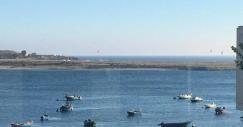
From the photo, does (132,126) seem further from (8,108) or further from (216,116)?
(8,108)

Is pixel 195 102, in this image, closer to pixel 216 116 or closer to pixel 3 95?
pixel 216 116

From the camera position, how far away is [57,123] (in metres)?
67.4

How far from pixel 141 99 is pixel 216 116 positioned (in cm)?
2716

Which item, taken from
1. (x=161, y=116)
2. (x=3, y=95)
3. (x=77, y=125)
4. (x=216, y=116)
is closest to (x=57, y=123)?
(x=77, y=125)

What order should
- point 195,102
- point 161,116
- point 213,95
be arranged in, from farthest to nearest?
point 213,95 → point 195,102 → point 161,116

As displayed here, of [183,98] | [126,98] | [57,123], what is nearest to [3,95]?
[126,98]

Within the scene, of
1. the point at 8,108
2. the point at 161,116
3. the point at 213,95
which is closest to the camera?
the point at 161,116

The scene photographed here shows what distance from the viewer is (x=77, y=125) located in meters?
65.4

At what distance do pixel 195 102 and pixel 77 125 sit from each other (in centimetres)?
3269

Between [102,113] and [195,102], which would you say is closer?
[102,113]

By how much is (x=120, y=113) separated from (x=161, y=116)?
234 inches

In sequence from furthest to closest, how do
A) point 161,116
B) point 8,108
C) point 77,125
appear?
point 8,108, point 161,116, point 77,125

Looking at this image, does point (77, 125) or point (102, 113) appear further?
point (102, 113)

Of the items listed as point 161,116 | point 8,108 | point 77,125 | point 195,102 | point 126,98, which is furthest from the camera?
point 126,98
